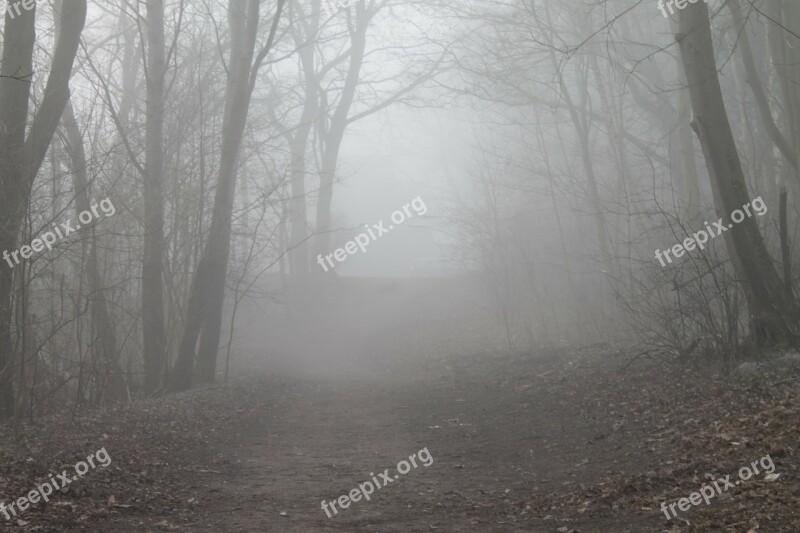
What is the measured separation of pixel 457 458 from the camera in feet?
27.4

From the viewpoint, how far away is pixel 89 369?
11.5 metres

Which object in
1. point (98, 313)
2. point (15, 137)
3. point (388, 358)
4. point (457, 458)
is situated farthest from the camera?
point (388, 358)

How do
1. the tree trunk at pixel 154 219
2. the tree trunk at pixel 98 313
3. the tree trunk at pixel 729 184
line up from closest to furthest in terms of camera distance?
1. the tree trunk at pixel 729 184
2. the tree trunk at pixel 98 313
3. the tree trunk at pixel 154 219

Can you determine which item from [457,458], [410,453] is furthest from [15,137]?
[457,458]

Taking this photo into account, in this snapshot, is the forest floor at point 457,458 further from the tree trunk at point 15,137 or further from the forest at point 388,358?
the tree trunk at point 15,137

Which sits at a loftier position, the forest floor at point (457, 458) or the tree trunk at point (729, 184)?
the tree trunk at point (729, 184)

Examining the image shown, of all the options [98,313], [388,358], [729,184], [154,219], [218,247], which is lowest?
[388,358]

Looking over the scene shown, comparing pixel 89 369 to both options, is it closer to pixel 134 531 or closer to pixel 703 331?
pixel 134 531

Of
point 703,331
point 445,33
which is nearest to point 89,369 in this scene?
point 703,331

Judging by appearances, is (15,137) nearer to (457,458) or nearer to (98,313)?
(98,313)

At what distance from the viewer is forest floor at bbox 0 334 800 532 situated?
220 inches

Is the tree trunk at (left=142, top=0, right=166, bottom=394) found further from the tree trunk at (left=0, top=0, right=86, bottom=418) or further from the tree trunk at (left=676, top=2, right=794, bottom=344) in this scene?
the tree trunk at (left=676, top=2, right=794, bottom=344)

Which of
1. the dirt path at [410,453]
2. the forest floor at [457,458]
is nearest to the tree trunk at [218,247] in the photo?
the dirt path at [410,453]

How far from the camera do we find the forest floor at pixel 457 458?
18.3ft
